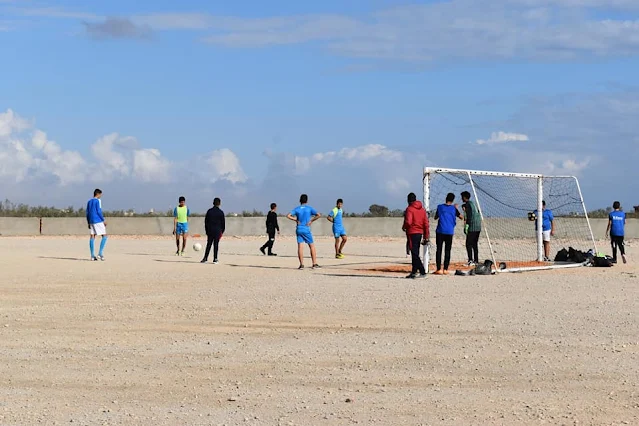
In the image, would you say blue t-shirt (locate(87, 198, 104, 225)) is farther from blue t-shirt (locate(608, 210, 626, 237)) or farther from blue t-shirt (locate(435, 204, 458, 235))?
blue t-shirt (locate(608, 210, 626, 237))

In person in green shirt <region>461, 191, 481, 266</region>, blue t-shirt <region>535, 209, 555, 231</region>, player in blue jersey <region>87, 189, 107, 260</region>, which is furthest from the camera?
blue t-shirt <region>535, 209, 555, 231</region>

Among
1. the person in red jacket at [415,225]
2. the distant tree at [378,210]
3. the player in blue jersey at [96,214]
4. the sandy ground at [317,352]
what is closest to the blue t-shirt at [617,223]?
the sandy ground at [317,352]

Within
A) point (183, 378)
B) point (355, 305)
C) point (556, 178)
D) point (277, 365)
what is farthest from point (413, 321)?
point (556, 178)

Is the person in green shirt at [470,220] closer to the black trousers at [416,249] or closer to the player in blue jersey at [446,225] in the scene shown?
the player in blue jersey at [446,225]

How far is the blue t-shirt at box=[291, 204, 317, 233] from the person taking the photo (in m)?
22.6

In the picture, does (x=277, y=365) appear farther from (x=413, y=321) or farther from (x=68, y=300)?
(x=68, y=300)

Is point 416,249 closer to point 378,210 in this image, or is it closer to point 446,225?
point 446,225

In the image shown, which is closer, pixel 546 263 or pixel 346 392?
pixel 346 392

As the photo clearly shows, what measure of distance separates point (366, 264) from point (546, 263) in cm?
446

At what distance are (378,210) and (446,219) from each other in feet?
145

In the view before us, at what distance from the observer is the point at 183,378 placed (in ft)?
31.3

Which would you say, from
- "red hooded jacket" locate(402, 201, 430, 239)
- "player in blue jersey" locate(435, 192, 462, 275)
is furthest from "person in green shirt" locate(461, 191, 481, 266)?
"red hooded jacket" locate(402, 201, 430, 239)

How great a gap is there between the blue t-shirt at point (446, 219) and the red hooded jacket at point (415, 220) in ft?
4.33

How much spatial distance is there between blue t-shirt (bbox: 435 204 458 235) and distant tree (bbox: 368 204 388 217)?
38286 mm
